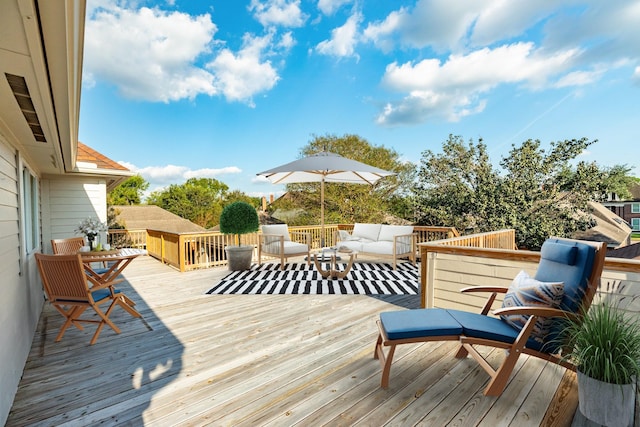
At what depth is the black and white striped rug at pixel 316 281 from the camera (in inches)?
189

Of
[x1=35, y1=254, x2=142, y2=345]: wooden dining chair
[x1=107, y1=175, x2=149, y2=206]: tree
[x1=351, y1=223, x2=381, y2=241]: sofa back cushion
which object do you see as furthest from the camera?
[x1=107, y1=175, x2=149, y2=206]: tree

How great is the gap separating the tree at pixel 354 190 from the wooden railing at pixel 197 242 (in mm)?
4196

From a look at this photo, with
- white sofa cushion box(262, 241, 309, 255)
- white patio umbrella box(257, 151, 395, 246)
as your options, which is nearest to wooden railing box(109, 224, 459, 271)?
white sofa cushion box(262, 241, 309, 255)

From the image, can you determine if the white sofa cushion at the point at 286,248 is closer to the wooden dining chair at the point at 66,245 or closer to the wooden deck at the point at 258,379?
the wooden deck at the point at 258,379

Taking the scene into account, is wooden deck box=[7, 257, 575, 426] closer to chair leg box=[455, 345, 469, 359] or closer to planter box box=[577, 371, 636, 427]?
chair leg box=[455, 345, 469, 359]

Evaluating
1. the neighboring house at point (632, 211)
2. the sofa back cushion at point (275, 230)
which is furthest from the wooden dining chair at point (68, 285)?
the neighboring house at point (632, 211)

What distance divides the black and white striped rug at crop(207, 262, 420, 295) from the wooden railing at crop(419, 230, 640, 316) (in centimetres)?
118

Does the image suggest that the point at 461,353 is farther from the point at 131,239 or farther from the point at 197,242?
the point at 131,239

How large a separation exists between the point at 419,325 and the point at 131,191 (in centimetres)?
4038

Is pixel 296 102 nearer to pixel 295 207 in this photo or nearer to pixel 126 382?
pixel 295 207

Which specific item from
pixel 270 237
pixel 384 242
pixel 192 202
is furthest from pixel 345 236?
pixel 192 202

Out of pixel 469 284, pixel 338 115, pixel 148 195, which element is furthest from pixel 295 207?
pixel 148 195

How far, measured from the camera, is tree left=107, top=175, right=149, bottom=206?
34.1 m

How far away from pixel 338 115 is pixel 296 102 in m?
2.01
